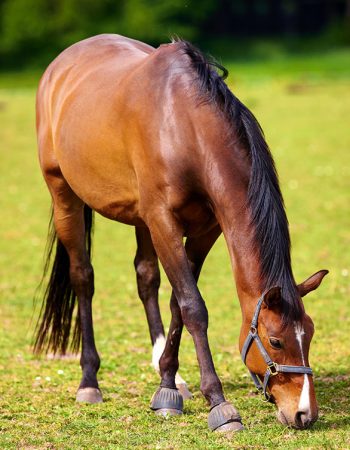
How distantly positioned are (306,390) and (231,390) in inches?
60.8

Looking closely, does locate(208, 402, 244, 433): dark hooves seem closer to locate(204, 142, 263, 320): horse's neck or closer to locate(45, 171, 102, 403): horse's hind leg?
locate(204, 142, 263, 320): horse's neck

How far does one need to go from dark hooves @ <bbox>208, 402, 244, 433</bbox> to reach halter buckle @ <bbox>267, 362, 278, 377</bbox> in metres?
0.42

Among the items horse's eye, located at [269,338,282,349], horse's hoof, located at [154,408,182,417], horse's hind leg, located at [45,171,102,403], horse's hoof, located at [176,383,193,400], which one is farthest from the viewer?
horse's hind leg, located at [45,171,102,403]

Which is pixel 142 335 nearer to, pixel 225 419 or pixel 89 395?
pixel 89 395

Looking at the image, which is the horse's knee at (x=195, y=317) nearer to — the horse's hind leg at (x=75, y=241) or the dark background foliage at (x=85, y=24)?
the horse's hind leg at (x=75, y=241)

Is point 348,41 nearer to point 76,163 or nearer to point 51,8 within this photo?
point 51,8

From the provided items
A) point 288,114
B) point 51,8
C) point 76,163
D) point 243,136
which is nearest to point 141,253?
point 76,163

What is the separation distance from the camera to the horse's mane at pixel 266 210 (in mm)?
4559

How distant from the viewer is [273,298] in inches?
176

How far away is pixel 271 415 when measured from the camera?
17.1 ft

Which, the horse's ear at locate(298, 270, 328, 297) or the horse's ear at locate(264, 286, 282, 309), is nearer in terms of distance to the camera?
the horse's ear at locate(264, 286, 282, 309)

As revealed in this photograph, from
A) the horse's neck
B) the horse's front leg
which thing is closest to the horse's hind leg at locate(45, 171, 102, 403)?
the horse's front leg

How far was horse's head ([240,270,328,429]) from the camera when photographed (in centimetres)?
446

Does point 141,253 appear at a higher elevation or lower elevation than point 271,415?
higher
